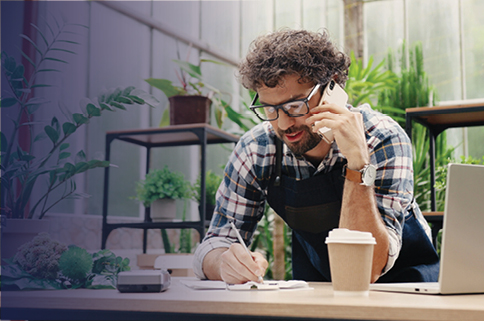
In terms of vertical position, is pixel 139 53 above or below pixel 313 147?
above

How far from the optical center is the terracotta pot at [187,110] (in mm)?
2887

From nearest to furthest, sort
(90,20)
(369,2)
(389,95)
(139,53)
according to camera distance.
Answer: (90,20)
(139,53)
(389,95)
(369,2)

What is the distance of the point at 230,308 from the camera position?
671mm

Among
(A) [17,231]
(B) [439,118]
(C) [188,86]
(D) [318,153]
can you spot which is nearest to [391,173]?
(D) [318,153]

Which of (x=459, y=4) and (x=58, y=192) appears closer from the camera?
(x=58, y=192)

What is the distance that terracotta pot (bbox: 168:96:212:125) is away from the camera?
289 centimetres

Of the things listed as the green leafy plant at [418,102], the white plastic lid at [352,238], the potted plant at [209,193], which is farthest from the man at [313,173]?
the green leafy plant at [418,102]

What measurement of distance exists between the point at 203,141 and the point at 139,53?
1256mm

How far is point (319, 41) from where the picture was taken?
5.24ft

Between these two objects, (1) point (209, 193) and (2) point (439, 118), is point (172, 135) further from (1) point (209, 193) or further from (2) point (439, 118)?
(2) point (439, 118)

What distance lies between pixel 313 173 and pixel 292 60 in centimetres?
37

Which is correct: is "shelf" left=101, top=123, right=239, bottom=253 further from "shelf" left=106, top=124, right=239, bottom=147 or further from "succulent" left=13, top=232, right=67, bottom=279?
"succulent" left=13, top=232, right=67, bottom=279

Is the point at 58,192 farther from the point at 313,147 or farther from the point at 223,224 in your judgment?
the point at 313,147

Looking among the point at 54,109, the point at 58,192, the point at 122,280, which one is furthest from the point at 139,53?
the point at 122,280
